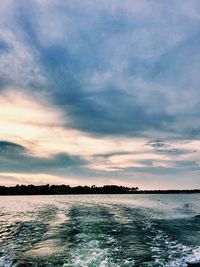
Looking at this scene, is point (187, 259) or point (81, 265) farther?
point (187, 259)

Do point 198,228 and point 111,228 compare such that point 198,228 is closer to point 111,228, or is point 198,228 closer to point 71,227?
point 111,228

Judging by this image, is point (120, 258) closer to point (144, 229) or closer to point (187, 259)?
point (187, 259)

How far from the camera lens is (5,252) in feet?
72.5

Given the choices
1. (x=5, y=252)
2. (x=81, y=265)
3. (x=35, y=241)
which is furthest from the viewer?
(x=35, y=241)

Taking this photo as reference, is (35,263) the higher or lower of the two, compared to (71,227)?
lower

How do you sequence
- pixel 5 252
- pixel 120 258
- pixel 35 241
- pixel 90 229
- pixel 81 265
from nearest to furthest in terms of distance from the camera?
pixel 81 265 < pixel 120 258 < pixel 5 252 < pixel 35 241 < pixel 90 229

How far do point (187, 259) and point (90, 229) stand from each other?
484 inches

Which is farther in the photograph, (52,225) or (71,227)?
(52,225)

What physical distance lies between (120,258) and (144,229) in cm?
1202

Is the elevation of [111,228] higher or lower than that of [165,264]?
higher

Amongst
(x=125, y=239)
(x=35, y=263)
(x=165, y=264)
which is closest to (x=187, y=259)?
(x=165, y=264)

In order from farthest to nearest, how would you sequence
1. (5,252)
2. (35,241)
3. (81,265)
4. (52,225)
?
1. (52,225)
2. (35,241)
3. (5,252)
4. (81,265)

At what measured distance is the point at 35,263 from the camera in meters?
18.7

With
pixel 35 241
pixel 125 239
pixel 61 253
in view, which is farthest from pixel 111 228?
pixel 61 253
